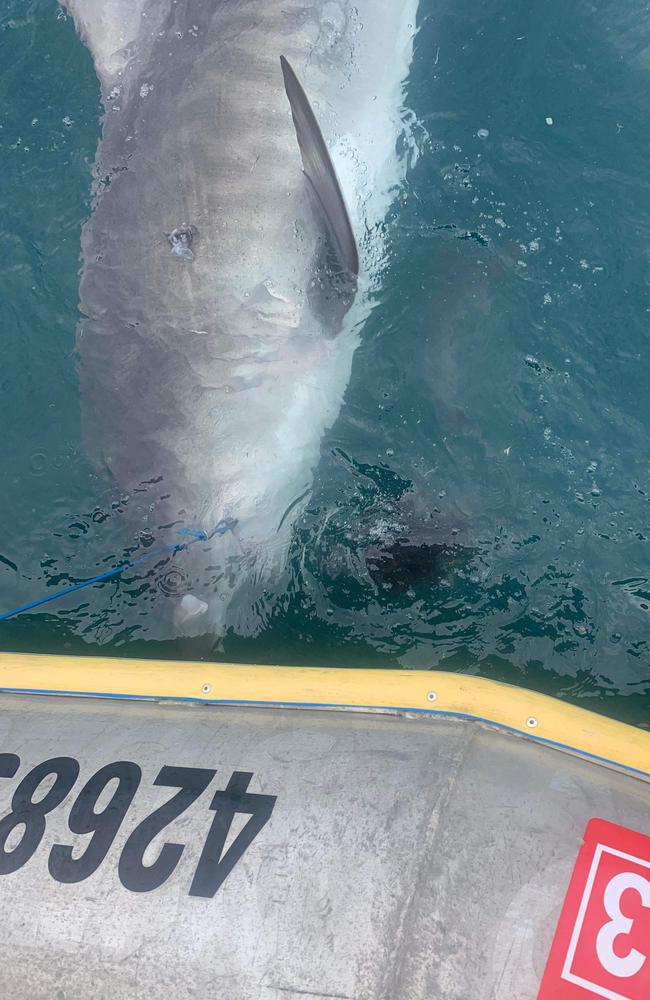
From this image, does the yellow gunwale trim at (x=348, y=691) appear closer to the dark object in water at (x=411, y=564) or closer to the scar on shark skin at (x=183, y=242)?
the dark object in water at (x=411, y=564)

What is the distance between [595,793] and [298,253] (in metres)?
2.62

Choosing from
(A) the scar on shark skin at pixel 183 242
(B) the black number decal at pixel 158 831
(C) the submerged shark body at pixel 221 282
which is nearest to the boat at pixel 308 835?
(B) the black number decal at pixel 158 831

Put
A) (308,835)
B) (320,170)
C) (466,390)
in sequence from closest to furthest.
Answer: (308,835) < (320,170) < (466,390)

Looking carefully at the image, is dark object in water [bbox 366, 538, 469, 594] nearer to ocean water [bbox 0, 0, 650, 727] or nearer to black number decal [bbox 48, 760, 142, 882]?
ocean water [bbox 0, 0, 650, 727]

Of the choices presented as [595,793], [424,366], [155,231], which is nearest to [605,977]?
[595,793]

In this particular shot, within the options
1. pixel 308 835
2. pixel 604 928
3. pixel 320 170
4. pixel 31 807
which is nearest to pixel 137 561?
pixel 31 807

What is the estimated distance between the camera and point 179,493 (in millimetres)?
3734

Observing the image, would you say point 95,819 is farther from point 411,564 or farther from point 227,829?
point 411,564

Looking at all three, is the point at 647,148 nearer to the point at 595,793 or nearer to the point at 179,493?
Result: the point at 179,493

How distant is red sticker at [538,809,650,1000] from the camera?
2.38 metres

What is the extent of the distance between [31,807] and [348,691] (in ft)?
3.90

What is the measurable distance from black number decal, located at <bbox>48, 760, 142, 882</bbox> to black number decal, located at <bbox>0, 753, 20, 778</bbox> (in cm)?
32

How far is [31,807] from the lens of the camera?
117 inches

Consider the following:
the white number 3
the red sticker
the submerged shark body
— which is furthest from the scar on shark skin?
the white number 3
